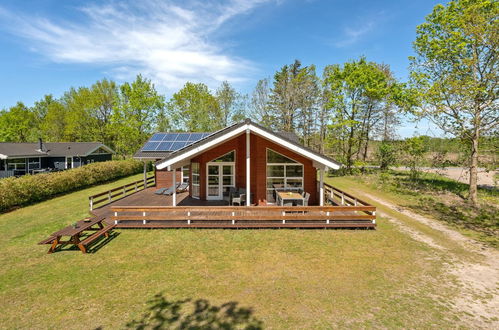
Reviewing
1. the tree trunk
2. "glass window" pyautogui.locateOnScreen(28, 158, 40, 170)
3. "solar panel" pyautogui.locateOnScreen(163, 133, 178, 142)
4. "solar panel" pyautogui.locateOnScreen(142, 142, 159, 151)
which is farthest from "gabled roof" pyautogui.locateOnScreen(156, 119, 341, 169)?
"glass window" pyautogui.locateOnScreen(28, 158, 40, 170)

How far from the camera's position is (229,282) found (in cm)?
579

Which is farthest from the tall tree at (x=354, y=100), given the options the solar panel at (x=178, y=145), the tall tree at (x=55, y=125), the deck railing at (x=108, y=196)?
the tall tree at (x=55, y=125)

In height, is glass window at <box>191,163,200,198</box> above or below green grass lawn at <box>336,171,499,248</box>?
above

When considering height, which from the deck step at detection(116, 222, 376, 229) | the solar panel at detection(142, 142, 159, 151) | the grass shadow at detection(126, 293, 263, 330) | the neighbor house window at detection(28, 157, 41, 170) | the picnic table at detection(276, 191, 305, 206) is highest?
the solar panel at detection(142, 142, 159, 151)

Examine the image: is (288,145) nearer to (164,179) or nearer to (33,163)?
(164,179)

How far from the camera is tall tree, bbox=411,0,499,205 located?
13.3 meters

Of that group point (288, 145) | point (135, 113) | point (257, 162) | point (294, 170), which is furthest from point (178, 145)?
point (135, 113)

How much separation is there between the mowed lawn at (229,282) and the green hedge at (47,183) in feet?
22.6

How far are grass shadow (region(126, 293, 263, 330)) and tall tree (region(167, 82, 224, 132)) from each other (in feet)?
114

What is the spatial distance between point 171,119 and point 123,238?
35.8 metres

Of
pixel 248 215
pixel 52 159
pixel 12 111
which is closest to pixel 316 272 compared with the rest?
pixel 248 215

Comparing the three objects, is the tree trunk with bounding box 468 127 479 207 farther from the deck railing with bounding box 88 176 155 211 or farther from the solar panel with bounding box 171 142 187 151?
the deck railing with bounding box 88 176 155 211

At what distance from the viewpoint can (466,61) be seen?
1390cm

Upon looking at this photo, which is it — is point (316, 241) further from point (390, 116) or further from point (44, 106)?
point (44, 106)
